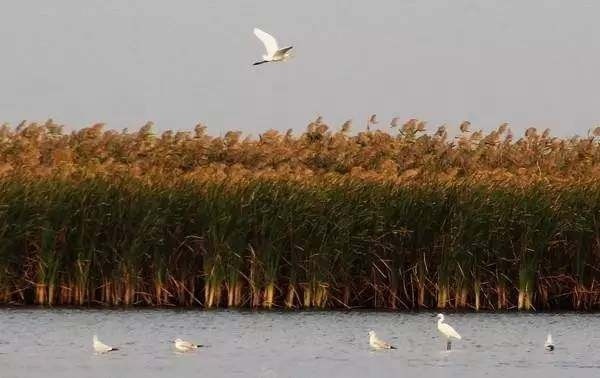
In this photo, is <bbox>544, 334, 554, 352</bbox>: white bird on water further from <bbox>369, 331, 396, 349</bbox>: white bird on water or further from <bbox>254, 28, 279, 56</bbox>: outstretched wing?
<bbox>254, 28, 279, 56</bbox>: outstretched wing

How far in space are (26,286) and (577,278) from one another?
10.2m

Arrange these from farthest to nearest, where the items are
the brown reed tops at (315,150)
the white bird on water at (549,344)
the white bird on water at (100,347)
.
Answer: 1. the brown reed tops at (315,150)
2. the white bird on water at (549,344)
3. the white bird on water at (100,347)

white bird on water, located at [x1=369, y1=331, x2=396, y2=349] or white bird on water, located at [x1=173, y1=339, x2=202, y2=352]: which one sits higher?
white bird on water, located at [x1=369, y1=331, x2=396, y2=349]

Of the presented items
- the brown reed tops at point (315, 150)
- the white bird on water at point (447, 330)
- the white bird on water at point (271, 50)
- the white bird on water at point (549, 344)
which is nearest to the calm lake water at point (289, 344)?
the white bird on water at point (549, 344)

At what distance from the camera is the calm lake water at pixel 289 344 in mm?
19984

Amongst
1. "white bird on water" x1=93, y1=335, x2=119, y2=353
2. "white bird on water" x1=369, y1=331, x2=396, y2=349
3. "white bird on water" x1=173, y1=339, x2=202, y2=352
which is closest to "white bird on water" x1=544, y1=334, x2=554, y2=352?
"white bird on water" x1=369, y1=331, x2=396, y2=349

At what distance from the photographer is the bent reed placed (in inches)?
1092

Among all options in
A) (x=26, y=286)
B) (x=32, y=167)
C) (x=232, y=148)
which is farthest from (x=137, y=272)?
(x=232, y=148)

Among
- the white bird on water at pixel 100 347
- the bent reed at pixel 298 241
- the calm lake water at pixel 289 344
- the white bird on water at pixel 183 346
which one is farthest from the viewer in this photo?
the bent reed at pixel 298 241

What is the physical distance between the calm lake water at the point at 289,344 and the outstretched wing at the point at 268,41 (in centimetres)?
454

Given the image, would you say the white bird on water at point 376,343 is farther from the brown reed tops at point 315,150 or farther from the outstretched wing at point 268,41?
the brown reed tops at point 315,150

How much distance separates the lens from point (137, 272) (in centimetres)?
2777

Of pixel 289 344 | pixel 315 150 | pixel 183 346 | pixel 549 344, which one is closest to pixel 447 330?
pixel 549 344

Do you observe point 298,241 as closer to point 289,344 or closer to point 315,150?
point 289,344
